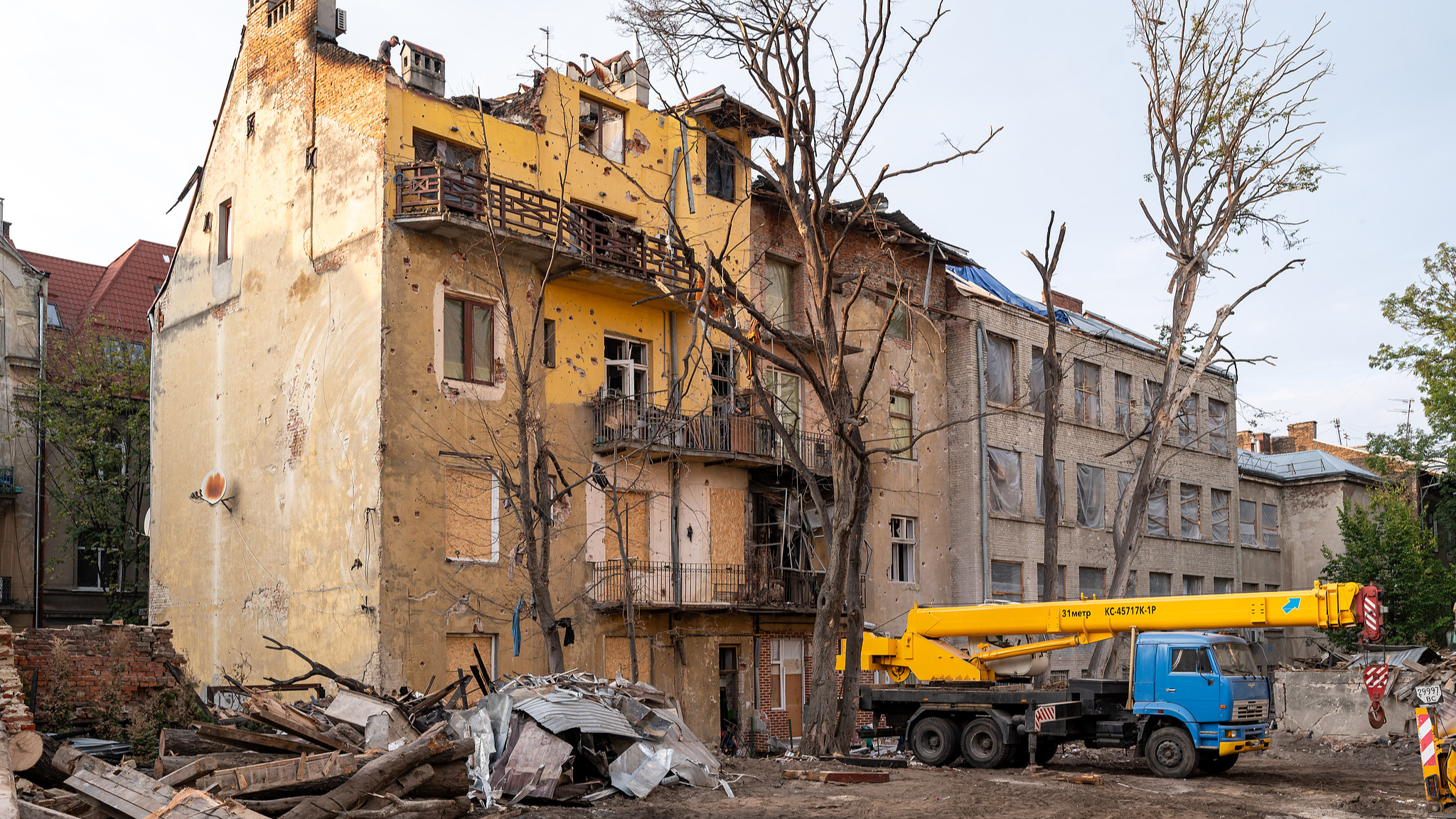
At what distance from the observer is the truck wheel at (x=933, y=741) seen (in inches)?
813

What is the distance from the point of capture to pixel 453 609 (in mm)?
22625

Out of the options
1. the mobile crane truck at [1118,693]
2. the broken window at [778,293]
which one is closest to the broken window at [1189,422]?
the broken window at [778,293]

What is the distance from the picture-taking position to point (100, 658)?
21.4 metres

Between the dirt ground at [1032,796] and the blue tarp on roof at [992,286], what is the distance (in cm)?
1627

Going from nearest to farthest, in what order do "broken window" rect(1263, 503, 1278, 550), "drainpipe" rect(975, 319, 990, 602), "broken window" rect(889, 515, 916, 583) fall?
"broken window" rect(889, 515, 916, 583) < "drainpipe" rect(975, 319, 990, 602) < "broken window" rect(1263, 503, 1278, 550)

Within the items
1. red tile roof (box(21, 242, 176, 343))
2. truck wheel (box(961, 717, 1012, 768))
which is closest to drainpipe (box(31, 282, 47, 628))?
red tile roof (box(21, 242, 176, 343))

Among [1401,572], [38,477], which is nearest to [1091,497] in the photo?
[1401,572]

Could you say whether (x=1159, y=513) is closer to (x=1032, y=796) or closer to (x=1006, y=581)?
(x=1006, y=581)

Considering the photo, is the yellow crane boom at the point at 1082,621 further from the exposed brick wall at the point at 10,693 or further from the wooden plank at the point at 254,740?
the exposed brick wall at the point at 10,693

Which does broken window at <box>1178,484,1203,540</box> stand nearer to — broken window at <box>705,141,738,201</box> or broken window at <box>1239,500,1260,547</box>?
broken window at <box>1239,500,1260,547</box>

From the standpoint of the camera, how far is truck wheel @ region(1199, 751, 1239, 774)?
19547 millimetres

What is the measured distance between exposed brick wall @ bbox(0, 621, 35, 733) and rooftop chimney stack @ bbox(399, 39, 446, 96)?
1253cm

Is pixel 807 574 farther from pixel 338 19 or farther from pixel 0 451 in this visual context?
pixel 0 451

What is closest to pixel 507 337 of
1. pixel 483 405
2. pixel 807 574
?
pixel 483 405
